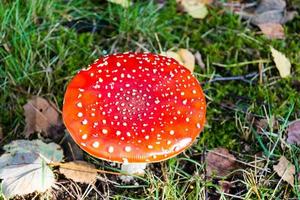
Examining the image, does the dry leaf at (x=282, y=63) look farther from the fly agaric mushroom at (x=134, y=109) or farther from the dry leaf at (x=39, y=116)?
the dry leaf at (x=39, y=116)

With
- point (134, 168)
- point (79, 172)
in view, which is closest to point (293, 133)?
point (134, 168)

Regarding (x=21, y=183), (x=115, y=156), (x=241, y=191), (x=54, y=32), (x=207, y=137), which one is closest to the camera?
(x=115, y=156)

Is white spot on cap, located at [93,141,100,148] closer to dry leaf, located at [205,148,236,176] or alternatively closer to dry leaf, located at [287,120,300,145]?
dry leaf, located at [205,148,236,176]

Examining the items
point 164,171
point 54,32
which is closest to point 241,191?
point 164,171

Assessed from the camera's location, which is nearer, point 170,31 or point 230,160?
point 230,160

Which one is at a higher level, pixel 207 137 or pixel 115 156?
pixel 115 156

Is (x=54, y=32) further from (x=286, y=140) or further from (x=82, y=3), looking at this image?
(x=286, y=140)

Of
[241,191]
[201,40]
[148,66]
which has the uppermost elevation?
[148,66]

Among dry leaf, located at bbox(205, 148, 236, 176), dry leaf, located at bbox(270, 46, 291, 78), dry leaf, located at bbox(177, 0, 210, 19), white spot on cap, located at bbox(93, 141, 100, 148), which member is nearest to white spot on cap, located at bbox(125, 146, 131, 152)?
white spot on cap, located at bbox(93, 141, 100, 148)
